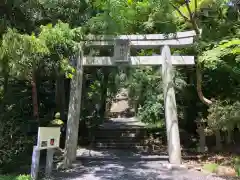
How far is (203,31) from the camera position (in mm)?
10438

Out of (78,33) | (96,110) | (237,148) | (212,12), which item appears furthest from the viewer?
(96,110)

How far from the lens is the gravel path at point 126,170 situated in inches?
286

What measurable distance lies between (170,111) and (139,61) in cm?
187

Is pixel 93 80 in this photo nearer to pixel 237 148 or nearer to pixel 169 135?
pixel 169 135

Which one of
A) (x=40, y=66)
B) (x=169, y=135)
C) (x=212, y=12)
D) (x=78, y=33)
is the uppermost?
(x=212, y=12)

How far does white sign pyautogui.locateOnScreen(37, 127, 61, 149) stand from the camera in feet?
21.6

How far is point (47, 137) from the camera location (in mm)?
6945

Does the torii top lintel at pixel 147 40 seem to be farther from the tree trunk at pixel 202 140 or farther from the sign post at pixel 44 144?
the tree trunk at pixel 202 140

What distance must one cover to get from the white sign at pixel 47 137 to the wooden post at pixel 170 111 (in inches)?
135

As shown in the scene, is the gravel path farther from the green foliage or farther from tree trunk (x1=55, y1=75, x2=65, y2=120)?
tree trunk (x1=55, y1=75, x2=65, y2=120)

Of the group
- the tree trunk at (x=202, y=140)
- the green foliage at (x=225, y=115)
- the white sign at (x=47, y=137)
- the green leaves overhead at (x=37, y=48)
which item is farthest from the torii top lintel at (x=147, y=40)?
the tree trunk at (x=202, y=140)

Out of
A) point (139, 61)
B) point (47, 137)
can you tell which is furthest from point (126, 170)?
point (139, 61)

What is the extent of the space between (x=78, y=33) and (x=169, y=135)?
4.07 metres

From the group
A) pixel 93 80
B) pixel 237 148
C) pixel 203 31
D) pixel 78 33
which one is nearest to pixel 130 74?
pixel 93 80
